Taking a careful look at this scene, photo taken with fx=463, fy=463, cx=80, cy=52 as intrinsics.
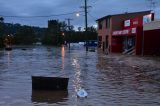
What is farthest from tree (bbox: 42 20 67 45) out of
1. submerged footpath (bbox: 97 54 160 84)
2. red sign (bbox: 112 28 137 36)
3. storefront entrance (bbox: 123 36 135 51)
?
submerged footpath (bbox: 97 54 160 84)

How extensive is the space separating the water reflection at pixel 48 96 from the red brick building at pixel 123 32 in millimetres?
40665

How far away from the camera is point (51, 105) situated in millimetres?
14867

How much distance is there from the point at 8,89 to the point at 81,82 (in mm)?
4667

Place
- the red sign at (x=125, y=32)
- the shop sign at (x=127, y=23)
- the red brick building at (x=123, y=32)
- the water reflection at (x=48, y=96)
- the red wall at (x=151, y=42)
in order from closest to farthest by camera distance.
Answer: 1. the water reflection at (x=48, y=96)
2. the red wall at (x=151, y=42)
3. the red brick building at (x=123, y=32)
4. the red sign at (x=125, y=32)
5. the shop sign at (x=127, y=23)

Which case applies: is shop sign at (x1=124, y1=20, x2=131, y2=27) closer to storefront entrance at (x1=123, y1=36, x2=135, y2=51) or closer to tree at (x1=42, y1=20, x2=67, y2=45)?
storefront entrance at (x1=123, y1=36, x2=135, y2=51)

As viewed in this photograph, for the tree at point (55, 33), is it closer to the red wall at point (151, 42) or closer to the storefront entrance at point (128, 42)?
the storefront entrance at point (128, 42)

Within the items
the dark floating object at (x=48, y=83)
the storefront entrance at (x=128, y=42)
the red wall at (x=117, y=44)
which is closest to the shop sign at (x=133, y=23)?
the storefront entrance at (x=128, y=42)

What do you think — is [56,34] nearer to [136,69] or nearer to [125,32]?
[125,32]

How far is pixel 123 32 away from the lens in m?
68.8

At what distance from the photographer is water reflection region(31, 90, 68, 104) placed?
15892 millimetres

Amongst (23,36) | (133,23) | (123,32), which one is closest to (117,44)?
(123,32)

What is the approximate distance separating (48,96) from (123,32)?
5251cm

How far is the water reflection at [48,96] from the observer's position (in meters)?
15.9

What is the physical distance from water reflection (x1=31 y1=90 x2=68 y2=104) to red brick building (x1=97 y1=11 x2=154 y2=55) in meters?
40.7
